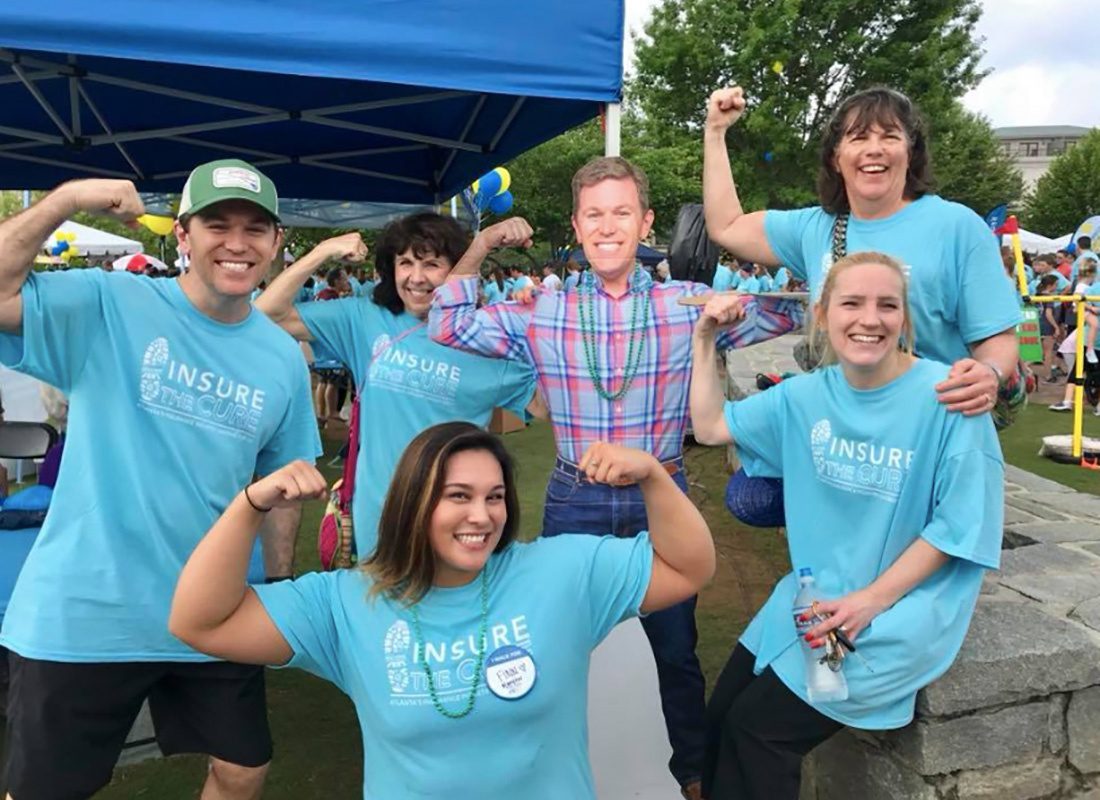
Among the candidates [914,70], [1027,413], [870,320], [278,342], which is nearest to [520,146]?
[278,342]

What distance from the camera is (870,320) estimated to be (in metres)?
1.98

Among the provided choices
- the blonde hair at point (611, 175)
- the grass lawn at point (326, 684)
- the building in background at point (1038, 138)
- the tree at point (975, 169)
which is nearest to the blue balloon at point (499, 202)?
the grass lawn at point (326, 684)

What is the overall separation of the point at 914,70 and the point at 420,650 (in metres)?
23.8

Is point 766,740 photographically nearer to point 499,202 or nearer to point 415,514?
point 415,514

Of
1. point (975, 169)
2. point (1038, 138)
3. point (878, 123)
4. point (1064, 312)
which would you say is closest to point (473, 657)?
point (878, 123)

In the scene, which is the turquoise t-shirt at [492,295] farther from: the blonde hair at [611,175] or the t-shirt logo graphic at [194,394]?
the t-shirt logo graphic at [194,394]

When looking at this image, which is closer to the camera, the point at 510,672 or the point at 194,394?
the point at 510,672

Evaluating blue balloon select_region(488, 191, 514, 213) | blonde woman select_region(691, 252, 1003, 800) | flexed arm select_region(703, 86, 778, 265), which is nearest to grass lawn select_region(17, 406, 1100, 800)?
blonde woman select_region(691, 252, 1003, 800)

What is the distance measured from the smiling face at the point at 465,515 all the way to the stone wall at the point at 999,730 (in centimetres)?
126

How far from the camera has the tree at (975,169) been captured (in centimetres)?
3047

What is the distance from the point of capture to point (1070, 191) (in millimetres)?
39562

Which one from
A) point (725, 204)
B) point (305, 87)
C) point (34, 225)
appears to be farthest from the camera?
point (305, 87)

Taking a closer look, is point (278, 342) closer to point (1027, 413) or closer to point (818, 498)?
point (818, 498)

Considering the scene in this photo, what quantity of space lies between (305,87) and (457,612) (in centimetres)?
346
